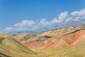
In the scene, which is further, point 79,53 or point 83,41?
point 83,41

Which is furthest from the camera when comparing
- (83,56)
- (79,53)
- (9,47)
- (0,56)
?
(9,47)

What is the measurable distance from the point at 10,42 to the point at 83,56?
79323 mm

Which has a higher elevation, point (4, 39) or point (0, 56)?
point (4, 39)

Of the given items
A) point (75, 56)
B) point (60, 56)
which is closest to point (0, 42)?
point (60, 56)

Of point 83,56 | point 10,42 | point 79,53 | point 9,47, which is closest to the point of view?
point 83,56

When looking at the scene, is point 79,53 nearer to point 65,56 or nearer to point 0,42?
point 65,56

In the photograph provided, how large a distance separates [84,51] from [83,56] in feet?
41.7

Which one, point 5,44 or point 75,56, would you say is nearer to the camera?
point 75,56

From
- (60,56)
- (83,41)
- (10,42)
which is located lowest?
(60,56)

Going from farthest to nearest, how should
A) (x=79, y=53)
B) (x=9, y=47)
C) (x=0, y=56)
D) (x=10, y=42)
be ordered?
(x=10, y=42) → (x=9, y=47) → (x=79, y=53) → (x=0, y=56)

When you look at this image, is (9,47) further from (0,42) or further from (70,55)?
(70,55)

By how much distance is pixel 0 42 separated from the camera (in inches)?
6973

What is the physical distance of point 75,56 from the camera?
14925 centimetres

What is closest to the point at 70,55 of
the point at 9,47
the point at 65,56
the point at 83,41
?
the point at 65,56
